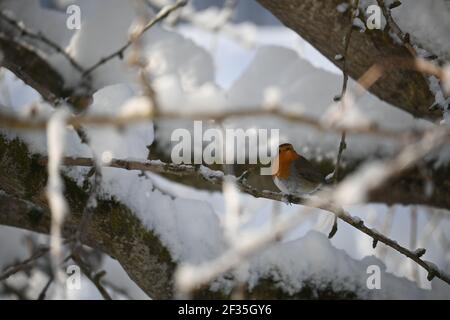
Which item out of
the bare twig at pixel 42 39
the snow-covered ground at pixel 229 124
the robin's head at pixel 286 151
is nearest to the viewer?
the snow-covered ground at pixel 229 124

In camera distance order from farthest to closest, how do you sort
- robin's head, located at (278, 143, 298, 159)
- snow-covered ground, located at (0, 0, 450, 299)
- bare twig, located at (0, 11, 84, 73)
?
bare twig, located at (0, 11, 84, 73) → robin's head, located at (278, 143, 298, 159) → snow-covered ground, located at (0, 0, 450, 299)

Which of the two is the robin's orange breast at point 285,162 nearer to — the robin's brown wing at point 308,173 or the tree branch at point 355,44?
the robin's brown wing at point 308,173

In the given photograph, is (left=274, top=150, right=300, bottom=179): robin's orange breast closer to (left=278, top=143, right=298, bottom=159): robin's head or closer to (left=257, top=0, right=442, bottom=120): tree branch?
(left=278, top=143, right=298, bottom=159): robin's head

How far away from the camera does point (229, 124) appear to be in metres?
2.95

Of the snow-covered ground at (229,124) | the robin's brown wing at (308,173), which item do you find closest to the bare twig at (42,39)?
the snow-covered ground at (229,124)

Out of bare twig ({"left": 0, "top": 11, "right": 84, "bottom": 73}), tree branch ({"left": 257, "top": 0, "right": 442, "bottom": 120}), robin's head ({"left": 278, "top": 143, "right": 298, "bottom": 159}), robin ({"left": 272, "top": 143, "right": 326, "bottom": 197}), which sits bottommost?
robin ({"left": 272, "top": 143, "right": 326, "bottom": 197})

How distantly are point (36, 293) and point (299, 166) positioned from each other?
193cm

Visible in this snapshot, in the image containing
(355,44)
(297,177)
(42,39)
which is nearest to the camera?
(355,44)

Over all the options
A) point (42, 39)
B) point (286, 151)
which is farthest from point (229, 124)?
point (42, 39)

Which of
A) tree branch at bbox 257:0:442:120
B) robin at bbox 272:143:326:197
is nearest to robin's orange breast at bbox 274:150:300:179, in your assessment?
robin at bbox 272:143:326:197

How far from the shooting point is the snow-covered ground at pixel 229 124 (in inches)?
84.3

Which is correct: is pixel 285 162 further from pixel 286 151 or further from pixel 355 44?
pixel 355 44

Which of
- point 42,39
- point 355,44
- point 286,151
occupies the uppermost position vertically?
point 42,39

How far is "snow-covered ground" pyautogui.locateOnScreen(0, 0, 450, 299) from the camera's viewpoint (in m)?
2.14
